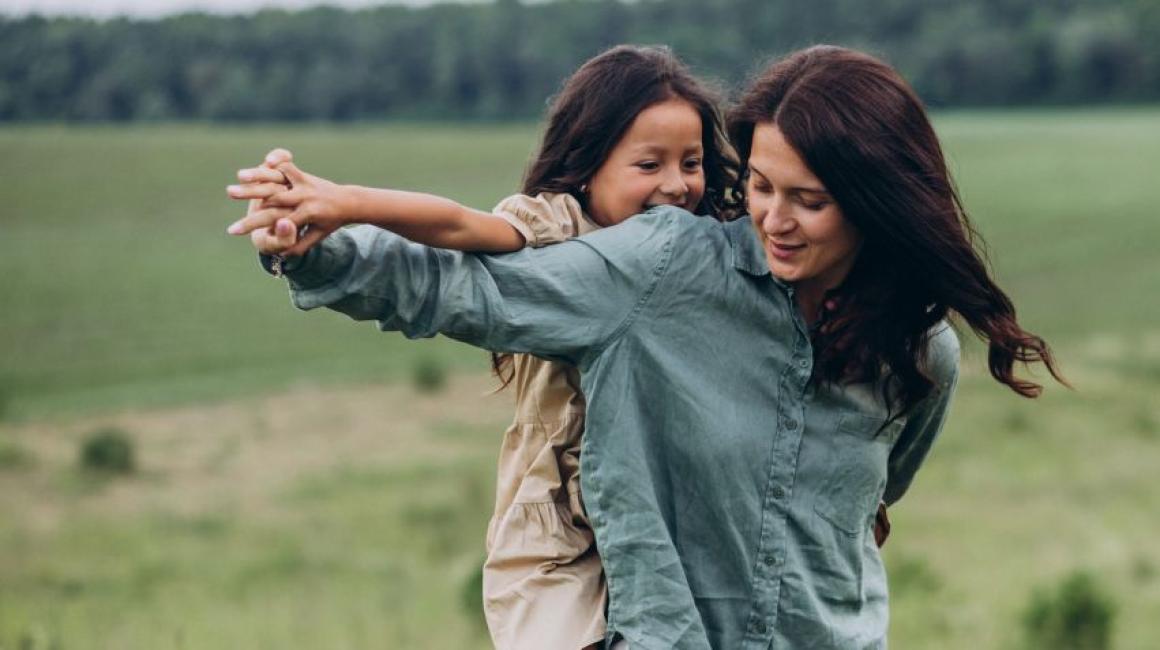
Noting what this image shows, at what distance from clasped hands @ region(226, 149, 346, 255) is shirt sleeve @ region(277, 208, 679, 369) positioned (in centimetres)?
6

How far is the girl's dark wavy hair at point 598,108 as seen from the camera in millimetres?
3096

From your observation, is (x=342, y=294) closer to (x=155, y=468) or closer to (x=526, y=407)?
(x=526, y=407)

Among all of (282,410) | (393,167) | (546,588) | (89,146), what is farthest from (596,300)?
(89,146)

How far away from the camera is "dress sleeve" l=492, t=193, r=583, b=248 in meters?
2.77

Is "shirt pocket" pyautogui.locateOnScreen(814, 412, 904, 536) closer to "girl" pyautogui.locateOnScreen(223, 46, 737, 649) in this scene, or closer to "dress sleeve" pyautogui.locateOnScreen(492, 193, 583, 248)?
"girl" pyautogui.locateOnScreen(223, 46, 737, 649)

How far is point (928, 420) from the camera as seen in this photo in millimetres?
3135

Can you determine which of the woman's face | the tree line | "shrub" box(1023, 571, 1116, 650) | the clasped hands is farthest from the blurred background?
the tree line

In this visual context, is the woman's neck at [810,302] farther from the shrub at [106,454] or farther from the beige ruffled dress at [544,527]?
the shrub at [106,454]

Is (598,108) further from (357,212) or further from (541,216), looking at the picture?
(357,212)

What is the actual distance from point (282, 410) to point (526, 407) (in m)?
15.8

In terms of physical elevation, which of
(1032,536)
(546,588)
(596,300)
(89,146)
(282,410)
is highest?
(596,300)

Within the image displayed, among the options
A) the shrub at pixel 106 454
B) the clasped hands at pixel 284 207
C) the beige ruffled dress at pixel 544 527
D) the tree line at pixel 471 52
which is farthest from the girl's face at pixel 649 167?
the tree line at pixel 471 52

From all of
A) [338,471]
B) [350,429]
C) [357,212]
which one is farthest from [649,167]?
[350,429]

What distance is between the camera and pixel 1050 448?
15.5 metres
